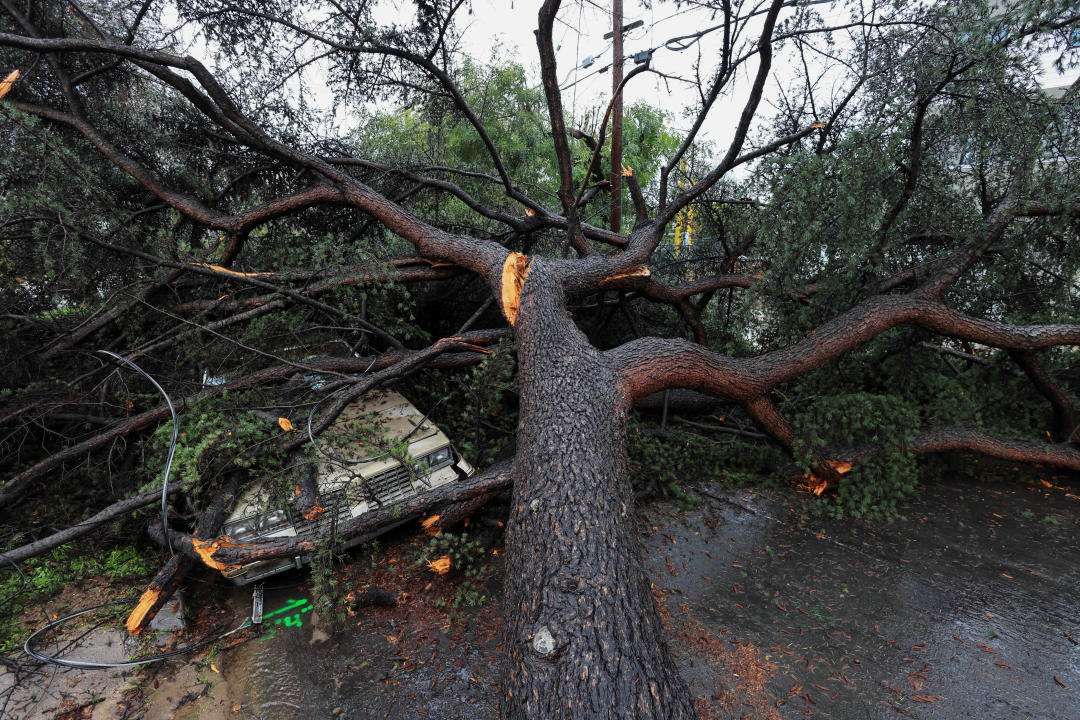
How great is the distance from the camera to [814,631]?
9.58 ft

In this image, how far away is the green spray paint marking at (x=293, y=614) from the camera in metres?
3.17

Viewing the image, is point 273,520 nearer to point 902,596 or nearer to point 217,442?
point 217,442

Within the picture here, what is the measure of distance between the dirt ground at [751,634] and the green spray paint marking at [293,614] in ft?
0.06

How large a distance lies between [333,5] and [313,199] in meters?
1.99

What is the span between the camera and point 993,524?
13.3ft

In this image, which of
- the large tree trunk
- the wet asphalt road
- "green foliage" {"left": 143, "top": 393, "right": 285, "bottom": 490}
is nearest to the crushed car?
"green foliage" {"left": 143, "top": 393, "right": 285, "bottom": 490}

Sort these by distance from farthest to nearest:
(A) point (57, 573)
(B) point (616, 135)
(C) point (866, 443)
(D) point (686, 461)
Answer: (B) point (616, 135)
(D) point (686, 461)
(C) point (866, 443)
(A) point (57, 573)

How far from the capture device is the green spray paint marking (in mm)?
3170

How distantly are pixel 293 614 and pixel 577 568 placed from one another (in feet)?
7.65

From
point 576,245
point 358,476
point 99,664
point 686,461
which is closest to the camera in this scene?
point 99,664

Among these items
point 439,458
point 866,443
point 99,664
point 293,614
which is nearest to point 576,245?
point 439,458

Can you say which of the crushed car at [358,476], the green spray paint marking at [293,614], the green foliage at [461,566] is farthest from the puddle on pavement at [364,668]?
the crushed car at [358,476]

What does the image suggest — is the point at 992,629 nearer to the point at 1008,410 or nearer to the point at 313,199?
the point at 1008,410

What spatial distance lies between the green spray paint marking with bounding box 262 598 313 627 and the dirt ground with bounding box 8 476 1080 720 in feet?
0.06
